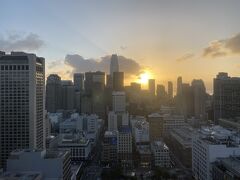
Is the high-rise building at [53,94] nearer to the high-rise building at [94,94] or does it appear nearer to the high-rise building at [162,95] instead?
the high-rise building at [94,94]

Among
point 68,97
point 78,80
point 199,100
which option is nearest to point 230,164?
point 199,100

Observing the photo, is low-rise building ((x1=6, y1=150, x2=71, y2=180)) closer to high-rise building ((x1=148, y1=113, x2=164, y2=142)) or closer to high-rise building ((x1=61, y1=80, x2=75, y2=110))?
high-rise building ((x1=148, y1=113, x2=164, y2=142))

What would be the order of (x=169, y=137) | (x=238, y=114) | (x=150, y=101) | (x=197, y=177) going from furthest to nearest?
(x=150, y=101) → (x=238, y=114) → (x=169, y=137) → (x=197, y=177)

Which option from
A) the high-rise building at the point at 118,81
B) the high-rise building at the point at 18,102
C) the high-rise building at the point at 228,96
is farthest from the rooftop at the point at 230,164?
the high-rise building at the point at 118,81

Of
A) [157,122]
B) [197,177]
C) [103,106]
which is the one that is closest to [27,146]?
[197,177]

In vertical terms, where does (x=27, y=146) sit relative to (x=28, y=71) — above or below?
below

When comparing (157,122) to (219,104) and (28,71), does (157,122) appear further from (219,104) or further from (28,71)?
(28,71)

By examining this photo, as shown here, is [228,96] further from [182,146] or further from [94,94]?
[94,94]
